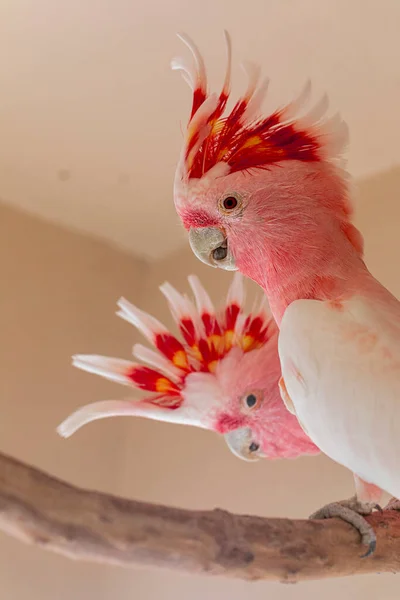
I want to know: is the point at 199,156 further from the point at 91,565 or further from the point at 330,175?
the point at 91,565

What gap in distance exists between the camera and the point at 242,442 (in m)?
1.32

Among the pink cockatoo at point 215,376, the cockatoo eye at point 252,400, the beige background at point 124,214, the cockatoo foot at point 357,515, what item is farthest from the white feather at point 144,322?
the beige background at point 124,214

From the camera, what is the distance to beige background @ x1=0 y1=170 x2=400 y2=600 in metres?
1.79

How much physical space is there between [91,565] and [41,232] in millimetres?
1249

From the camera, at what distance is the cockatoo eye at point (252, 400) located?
129 centimetres

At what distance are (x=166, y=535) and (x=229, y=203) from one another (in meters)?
0.60

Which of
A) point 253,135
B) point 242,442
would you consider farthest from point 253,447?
point 253,135

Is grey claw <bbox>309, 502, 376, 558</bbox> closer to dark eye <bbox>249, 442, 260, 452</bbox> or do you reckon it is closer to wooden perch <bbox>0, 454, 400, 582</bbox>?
wooden perch <bbox>0, 454, 400, 582</bbox>

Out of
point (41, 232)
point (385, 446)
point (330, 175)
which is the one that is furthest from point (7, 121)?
point (385, 446)

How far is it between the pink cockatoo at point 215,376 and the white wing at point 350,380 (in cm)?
37

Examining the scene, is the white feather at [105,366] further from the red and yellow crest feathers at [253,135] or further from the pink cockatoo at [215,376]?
the red and yellow crest feathers at [253,135]

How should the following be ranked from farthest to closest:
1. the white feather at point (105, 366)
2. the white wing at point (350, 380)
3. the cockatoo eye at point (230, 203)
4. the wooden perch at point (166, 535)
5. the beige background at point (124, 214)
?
the beige background at point (124, 214)
the white feather at point (105, 366)
the cockatoo eye at point (230, 203)
the white wing at point (350, 380)
the wooden perch at point (166, 535)

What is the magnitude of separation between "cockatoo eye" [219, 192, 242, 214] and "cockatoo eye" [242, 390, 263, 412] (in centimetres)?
44

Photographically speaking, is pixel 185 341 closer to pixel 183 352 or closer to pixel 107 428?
pixel 183 352
